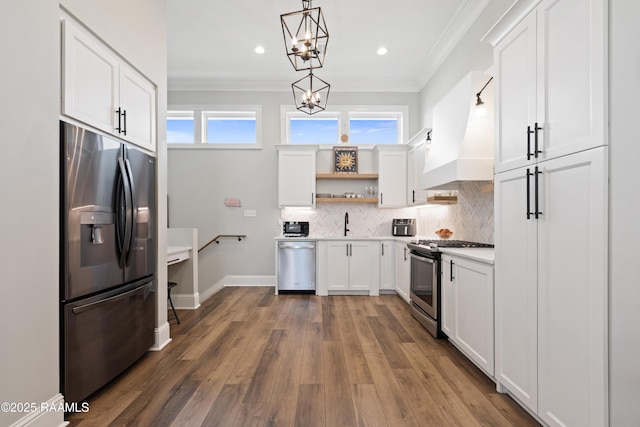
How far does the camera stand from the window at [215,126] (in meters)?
5.40

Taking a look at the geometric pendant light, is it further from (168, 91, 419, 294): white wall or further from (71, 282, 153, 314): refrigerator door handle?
(71, 282, 153, 314): refrigerator door handle

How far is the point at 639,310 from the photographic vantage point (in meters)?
1.25

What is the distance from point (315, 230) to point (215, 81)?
3.07 meters

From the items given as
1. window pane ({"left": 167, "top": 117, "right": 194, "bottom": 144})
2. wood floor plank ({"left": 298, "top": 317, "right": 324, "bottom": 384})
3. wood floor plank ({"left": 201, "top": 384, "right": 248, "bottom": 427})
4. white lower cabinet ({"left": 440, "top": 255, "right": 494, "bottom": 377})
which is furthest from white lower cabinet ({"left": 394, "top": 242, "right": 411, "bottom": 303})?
window pane ({"left": 167, "top": 117, "right": 194, "bottom": 144})

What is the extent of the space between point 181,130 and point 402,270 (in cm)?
440

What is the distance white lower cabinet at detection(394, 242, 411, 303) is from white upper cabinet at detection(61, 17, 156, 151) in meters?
3.27

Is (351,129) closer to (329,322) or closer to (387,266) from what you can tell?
(387,266)

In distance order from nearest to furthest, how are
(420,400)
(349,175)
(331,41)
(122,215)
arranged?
(420,400)
(122,215)
(331,41)
(349,175)

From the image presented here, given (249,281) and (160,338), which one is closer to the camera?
(160,338)

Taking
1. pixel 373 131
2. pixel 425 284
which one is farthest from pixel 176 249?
pixel 373 131

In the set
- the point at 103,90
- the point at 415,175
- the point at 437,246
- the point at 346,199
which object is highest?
the point at 103,90

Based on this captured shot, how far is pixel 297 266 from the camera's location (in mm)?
4758

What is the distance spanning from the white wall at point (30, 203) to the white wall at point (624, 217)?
2.62 m

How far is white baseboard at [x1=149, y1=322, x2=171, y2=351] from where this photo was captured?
8.93ft
